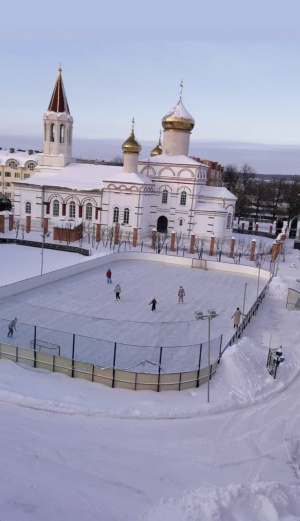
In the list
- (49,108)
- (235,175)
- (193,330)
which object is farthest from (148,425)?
(235,175)

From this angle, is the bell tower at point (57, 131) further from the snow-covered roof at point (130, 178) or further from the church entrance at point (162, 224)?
the church entrance at point (162, 224)

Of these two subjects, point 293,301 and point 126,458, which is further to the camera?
point 293,301

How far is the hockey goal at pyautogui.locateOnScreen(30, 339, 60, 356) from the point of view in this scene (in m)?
12.7

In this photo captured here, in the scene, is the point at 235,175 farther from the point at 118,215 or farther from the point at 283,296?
the point at 283,296

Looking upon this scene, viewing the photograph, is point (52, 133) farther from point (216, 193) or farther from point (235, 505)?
point (235, 505)

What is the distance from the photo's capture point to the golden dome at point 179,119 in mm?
38906

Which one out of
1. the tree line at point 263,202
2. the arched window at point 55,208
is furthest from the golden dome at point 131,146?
the tree line at point 263,202

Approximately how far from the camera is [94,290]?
71.0 ft

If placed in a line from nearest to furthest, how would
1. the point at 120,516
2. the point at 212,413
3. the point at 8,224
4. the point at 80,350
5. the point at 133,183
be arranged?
the point at 120,516, the point at 212,413, the point at 80,350, the point at 133,183, the point at 8,224

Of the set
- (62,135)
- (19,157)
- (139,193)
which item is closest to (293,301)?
(139,193)

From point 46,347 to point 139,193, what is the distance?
2418 centimetres

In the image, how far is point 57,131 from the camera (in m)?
41.4

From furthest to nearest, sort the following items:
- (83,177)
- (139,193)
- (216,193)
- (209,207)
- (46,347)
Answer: (83,177), (216,193), (209,207), (139,193), (46,347)

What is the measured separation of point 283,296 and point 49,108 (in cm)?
2892
